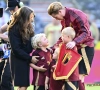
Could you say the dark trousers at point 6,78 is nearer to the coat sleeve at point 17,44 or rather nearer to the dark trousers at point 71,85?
the coat sleeve at point 17,44

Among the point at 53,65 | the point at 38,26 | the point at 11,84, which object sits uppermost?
the point at 53,65

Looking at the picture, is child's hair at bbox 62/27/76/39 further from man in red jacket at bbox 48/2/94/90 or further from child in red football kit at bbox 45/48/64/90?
child in red football kit at bbox 45/48/64/90

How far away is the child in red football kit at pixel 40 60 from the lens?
967cm

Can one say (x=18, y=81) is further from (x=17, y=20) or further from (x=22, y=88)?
(x=17, y=20)

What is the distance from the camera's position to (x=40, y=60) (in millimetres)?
9711

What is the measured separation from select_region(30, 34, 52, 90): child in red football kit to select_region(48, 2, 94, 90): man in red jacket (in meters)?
0.45

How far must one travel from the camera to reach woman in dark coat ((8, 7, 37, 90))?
31.2ft

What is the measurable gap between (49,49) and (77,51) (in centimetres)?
48

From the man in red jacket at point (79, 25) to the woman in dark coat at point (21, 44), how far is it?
404 mm

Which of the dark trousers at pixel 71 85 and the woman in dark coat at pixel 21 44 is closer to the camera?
the dark trousers at pixel 71 85

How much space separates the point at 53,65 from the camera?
379 inches

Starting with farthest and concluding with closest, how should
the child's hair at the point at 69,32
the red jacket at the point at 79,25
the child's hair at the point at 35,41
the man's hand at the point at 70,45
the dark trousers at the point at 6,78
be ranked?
the dark trousers at the point at 6,78
the child's hair at the point at 35,41
the red jacket at the point at 79,25
the child's hair at the point at 69,32
the man's hand at the point at 70,45

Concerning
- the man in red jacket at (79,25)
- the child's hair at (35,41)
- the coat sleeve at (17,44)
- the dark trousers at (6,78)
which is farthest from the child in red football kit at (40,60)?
the dark trousers at (6,78)

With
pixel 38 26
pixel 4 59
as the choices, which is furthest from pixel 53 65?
pixel 38 26
